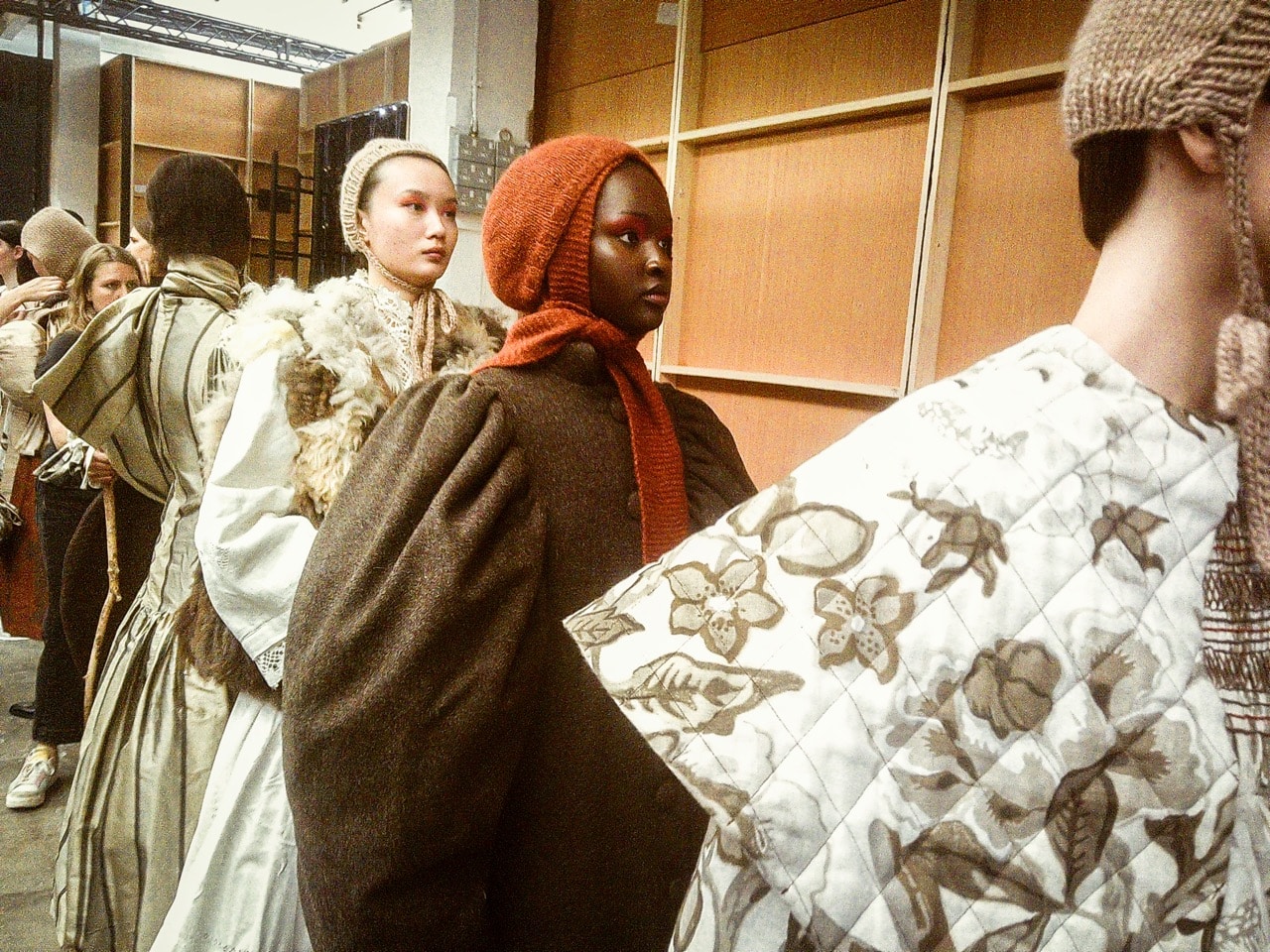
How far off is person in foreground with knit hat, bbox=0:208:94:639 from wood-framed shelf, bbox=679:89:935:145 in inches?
78.7

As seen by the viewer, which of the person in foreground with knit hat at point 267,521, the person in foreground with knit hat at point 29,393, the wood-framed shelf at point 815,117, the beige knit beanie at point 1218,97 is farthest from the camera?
the person in foreground with knit hat at point 29,393

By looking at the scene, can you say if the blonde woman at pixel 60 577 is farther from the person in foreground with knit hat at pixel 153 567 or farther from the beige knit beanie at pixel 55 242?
the person in foreground with knit hat at pixel 153 567

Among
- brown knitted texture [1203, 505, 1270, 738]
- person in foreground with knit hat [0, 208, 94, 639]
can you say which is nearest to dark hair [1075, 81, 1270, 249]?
brown knitted texture [1203, 505, 1270, 738]

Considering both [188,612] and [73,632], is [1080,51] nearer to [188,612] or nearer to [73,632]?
[188,612]

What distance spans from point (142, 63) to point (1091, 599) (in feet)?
24.1

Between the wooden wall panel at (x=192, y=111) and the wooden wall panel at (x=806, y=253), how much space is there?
5.21m

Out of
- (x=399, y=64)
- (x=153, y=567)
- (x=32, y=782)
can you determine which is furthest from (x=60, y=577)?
(x=399, y=64)

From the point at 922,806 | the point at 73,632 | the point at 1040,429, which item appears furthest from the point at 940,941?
the point at 73,632

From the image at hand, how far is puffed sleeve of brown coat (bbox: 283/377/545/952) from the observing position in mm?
785

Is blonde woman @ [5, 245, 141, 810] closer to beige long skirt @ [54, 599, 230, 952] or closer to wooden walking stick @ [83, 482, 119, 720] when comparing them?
wooden walking stick @ [83, 482, 119, 720]

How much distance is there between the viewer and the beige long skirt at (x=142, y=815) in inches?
56.2

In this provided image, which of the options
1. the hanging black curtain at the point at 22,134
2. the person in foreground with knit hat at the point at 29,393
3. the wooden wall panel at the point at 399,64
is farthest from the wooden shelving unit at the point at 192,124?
the person in foreground with knit hat at the point at 29,393

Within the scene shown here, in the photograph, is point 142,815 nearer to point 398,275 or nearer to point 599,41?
point 398,275

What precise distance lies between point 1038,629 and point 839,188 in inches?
68.1
